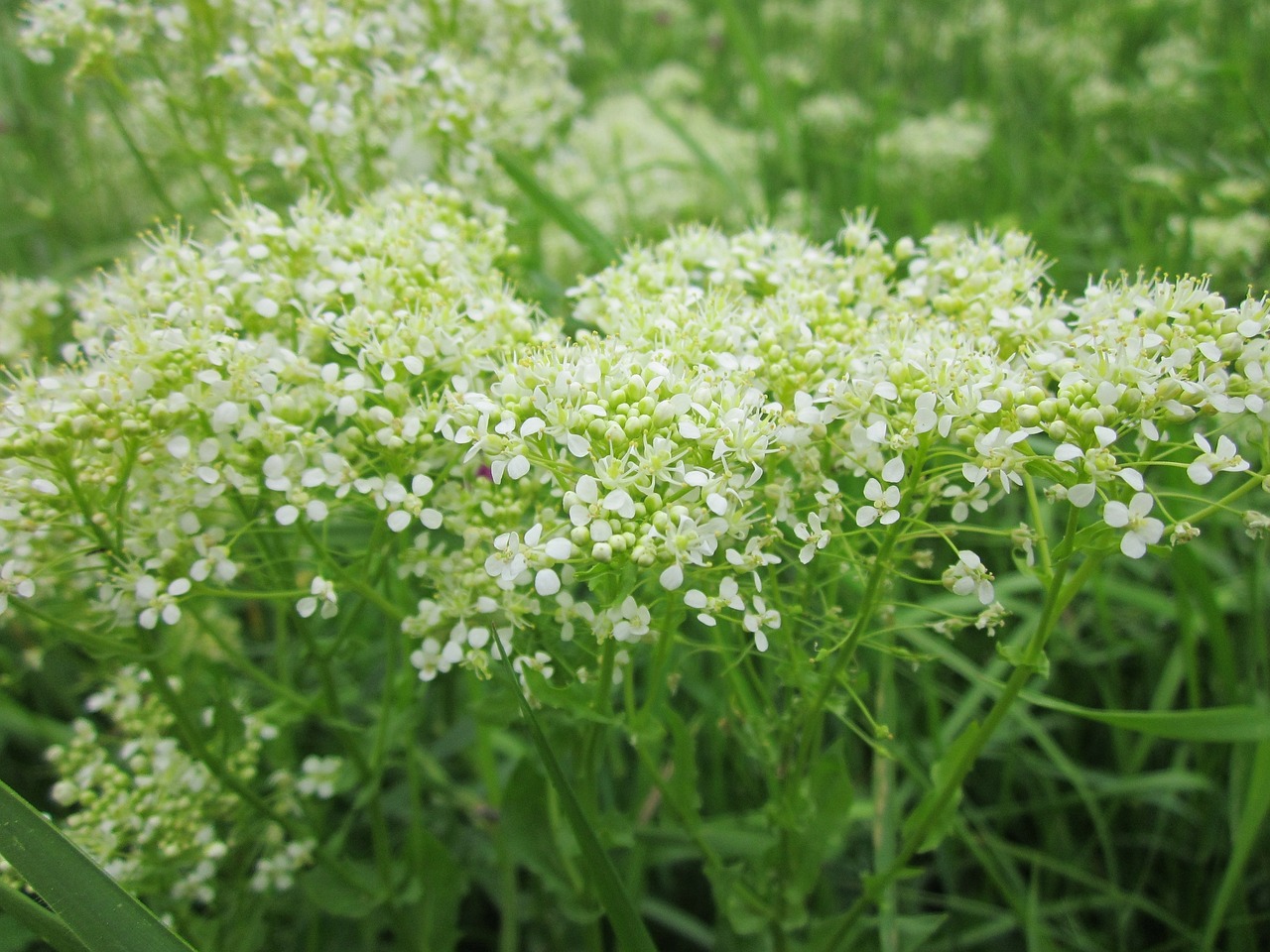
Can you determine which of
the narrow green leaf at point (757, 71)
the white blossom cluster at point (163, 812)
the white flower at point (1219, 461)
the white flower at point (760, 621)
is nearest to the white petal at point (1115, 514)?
the white flower at point (1219, 461)

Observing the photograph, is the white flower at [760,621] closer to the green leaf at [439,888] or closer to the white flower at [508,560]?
the white flower at [508,560]

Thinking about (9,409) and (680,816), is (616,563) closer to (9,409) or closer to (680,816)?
(680,816)

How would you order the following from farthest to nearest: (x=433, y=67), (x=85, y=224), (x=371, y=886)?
(x=85, y=224) → (x=433, y=67) → (x=371, y=886)

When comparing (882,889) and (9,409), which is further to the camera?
(882,889)

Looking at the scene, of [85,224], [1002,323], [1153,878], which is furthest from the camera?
[85,224]

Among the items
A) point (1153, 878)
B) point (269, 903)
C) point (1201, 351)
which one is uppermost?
point (1201, 351)

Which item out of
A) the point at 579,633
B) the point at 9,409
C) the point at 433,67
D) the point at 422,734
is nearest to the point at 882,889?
the point at 579,633
